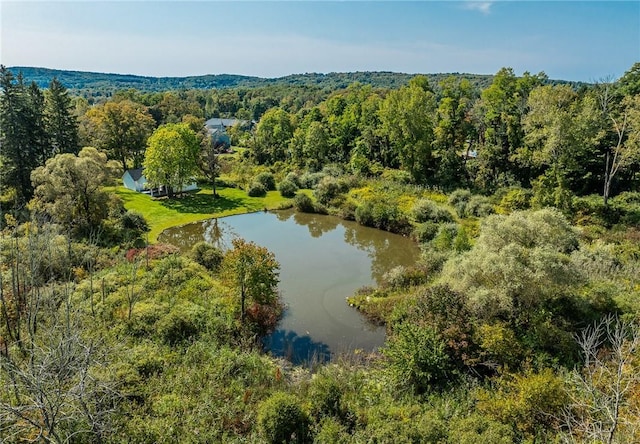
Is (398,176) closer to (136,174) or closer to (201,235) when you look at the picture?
(201,235)

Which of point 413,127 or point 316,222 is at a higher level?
point 413,127

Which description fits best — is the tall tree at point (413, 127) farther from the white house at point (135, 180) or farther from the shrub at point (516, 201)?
the white house at point (135, 180)

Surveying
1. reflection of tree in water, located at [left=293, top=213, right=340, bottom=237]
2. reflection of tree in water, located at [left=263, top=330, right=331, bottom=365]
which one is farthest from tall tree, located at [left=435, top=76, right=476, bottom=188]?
reflection of tree in water, located at [left=263, top=330, right=331, bottom=365]

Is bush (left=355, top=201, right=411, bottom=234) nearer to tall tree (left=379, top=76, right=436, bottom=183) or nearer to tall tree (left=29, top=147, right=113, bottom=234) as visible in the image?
tall tree (left=379, top=76, right=436, bottom=183)

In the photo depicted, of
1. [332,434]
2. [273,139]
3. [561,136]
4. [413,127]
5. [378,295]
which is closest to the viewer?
[332,434]

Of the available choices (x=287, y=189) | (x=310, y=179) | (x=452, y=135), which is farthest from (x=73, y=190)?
(x=452, y=135)

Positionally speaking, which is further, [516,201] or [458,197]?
[458,197]

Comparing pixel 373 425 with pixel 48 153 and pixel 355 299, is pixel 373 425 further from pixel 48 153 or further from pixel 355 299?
pixel 48 153
